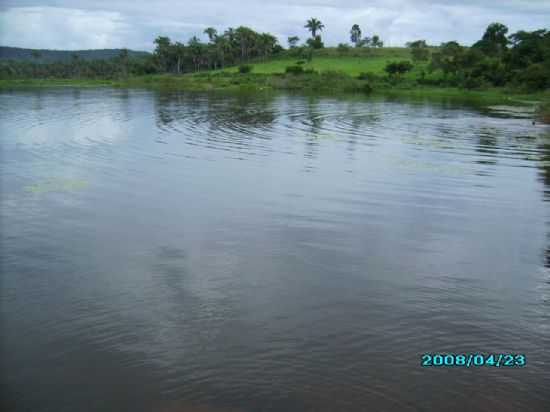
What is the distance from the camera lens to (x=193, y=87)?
476ft

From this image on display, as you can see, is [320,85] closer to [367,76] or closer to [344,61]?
[367,76]

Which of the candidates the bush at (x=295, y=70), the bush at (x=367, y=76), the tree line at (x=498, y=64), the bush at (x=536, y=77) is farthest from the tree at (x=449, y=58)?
the bush at (x=295, y=70)

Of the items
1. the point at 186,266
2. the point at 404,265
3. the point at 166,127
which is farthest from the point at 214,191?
the point at 166,127

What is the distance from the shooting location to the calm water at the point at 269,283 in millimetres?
10766

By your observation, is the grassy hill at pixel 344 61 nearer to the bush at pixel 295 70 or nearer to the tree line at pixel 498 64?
the bush at pixel 295 70

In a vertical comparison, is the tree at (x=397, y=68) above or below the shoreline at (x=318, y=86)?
above

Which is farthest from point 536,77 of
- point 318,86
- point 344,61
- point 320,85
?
point 344,61

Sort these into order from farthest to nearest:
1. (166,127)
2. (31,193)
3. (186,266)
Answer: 1. (166,127)
2. (31,193)
3. (186,266)

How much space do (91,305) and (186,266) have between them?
340 centimetres

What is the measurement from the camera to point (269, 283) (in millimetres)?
15492

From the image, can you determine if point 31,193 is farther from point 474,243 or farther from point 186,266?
point 474,243
